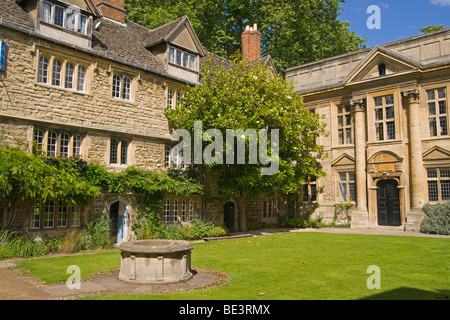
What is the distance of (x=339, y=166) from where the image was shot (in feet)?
86.1

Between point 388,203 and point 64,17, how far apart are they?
20805 mm

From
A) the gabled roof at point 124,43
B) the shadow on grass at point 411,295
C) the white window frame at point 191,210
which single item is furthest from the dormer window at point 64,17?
the shadow on grass at point 411,295

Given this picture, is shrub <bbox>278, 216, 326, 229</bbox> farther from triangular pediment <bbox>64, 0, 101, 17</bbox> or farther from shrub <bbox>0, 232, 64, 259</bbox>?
triangular pediment <bbox>64, 0, 101, 17</bbox>

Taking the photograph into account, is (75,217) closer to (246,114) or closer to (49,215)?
(49,215)

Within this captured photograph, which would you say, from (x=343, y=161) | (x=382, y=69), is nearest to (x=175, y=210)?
(x=343, y=161)

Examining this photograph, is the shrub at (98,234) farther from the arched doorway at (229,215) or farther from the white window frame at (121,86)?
the arched doorway at (229,215)

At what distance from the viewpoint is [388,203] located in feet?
78.2

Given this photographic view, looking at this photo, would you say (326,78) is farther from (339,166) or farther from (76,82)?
(76,82)

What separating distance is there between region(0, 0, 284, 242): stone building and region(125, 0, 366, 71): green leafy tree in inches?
540

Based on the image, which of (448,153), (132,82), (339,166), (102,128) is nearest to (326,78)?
(339,166)

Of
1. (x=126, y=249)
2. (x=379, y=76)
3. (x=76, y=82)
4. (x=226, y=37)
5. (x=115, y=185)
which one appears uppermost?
(x=226, y=37)

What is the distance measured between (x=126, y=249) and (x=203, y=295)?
7.71ft

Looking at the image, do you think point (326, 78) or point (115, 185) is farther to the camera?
point (326, 78)

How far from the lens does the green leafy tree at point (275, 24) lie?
35594 millimetres
